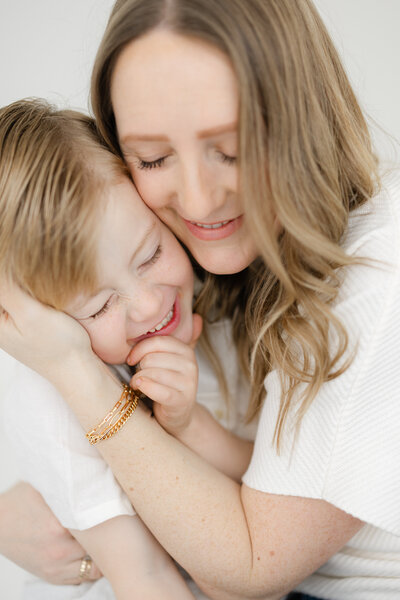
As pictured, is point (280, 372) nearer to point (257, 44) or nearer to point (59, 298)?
point (59, 298)

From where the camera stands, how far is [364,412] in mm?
1146

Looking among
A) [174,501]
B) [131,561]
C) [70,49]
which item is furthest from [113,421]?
[70,49]

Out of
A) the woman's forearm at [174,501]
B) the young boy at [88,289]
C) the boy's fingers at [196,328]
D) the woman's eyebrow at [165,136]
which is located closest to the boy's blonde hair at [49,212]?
the young boy at [88,289]

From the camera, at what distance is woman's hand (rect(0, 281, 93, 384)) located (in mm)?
1261

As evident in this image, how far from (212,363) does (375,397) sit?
2.01 ft

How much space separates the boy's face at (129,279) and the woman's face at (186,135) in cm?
6

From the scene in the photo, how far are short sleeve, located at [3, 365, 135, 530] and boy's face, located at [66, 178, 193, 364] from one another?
0.55 feet

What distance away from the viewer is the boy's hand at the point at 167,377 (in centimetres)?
137

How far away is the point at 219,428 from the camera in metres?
1.61

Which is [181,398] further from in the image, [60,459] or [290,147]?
[290,147]

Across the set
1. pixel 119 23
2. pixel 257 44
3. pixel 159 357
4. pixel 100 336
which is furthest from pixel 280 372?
pixel 119 23

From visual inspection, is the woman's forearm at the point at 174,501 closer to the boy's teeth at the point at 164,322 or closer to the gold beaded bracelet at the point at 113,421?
the gold beaded bracelet at the point at 113,421

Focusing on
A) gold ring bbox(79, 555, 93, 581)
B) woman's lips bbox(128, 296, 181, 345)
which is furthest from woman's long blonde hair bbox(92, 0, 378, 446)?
gold ring bbox(79, 555, 93, 581)

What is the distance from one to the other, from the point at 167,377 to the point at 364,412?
0.43 meters
